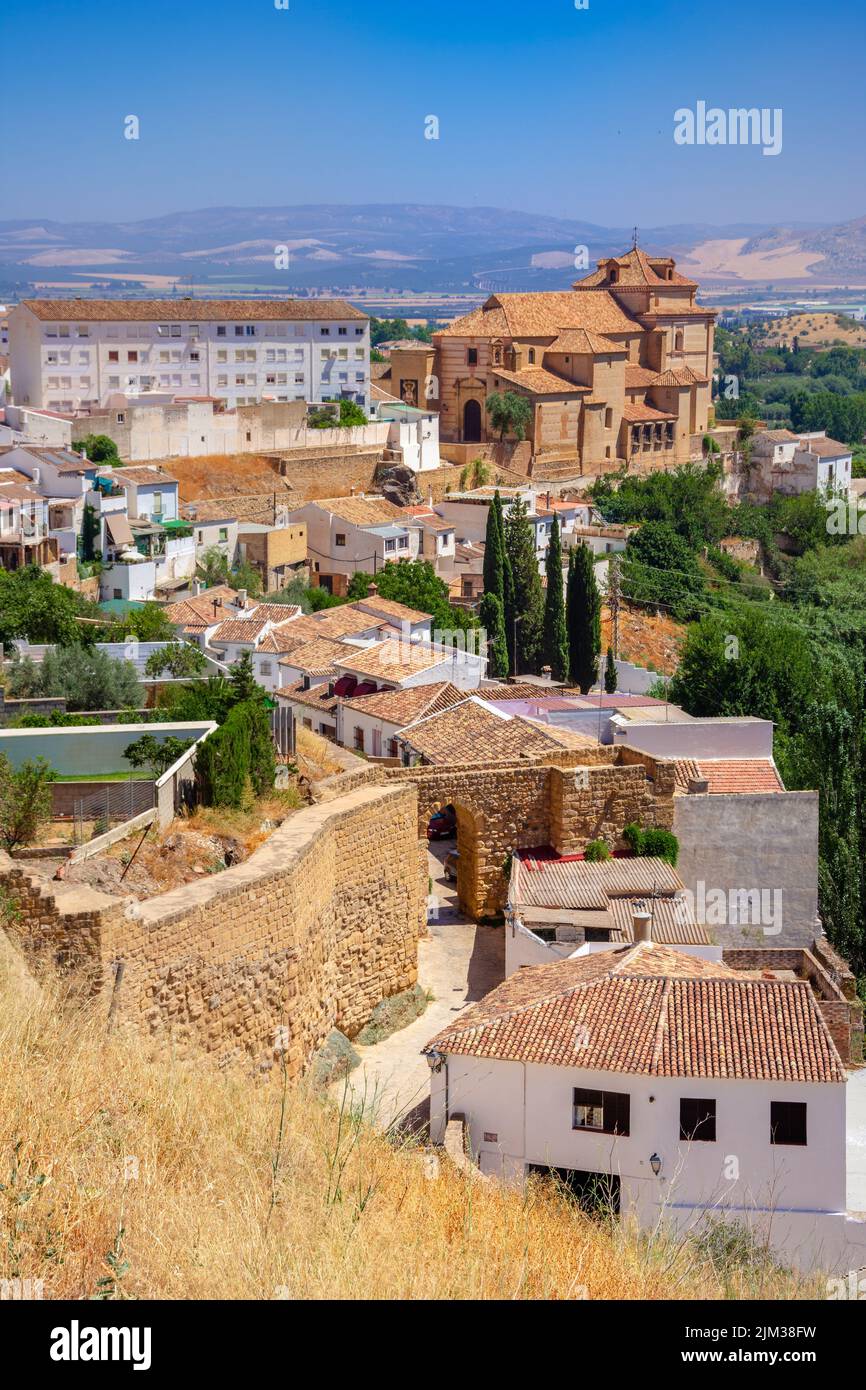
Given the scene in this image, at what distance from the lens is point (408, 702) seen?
58.5ft

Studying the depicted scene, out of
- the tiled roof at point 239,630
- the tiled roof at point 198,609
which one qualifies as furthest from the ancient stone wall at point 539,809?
the tiled roof at point 198,609

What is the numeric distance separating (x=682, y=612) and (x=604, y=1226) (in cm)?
3394

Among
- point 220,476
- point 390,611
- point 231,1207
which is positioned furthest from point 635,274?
point 231,1207

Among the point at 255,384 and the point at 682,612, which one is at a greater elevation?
the point at 255,384

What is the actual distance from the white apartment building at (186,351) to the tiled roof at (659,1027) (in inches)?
1451

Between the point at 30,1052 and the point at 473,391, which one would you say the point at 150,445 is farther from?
the point at 30,1052

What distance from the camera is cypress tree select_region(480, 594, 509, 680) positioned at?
30953mm

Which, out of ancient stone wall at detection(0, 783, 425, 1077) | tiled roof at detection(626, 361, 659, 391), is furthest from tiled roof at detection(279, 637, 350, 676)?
tiled roof at detection(626, 361, 659, 391)

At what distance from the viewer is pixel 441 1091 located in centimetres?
967

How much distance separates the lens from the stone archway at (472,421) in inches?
2000

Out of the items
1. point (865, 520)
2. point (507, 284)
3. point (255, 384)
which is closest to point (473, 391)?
point (255, 384)

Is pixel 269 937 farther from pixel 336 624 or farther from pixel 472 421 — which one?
pixel 472 421

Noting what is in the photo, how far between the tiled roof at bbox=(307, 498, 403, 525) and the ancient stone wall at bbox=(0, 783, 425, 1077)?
2626 centimetres
